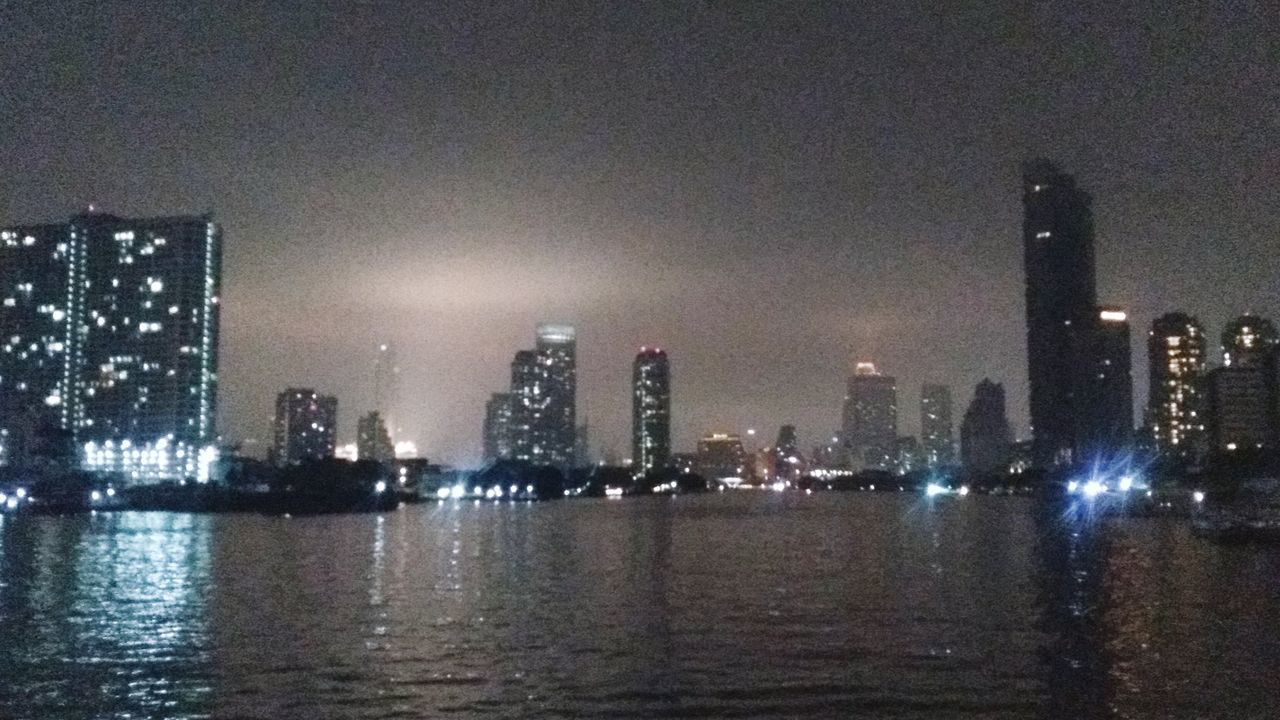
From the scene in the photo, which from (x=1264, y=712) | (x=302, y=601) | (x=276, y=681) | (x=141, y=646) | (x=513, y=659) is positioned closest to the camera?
(x=1264, y=712)

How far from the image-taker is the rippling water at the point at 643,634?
3133 cm

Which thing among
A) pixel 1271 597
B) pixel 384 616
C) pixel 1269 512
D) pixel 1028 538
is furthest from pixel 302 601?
pixel 1269 512

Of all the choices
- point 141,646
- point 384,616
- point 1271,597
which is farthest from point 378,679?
point 1271,597

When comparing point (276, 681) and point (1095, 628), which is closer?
point (276, 681)

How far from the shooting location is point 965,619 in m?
46.7

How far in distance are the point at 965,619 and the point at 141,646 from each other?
28121 mm

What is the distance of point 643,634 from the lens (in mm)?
42625

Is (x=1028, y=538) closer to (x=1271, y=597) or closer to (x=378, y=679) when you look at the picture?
(x=1271, y=597)

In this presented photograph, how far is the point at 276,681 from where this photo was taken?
33.9 metres

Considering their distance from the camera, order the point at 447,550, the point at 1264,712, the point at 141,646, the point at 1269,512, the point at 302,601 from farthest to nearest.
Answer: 1. the point at 1269,512
2. the point at 447,550
3. the point at 302,601
4. the point at 141,646
5. the point at 1264,712

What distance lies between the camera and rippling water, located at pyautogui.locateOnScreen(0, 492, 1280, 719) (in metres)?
31.3

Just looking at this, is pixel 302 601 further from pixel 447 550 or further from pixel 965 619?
pixel 447 550

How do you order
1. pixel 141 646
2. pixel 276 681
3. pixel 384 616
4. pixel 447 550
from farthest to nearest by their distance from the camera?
pixel 447 550 < pixel 384 616 < pixel 141 646 < pixel 276 681

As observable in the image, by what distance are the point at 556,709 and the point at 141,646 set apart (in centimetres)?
1737
